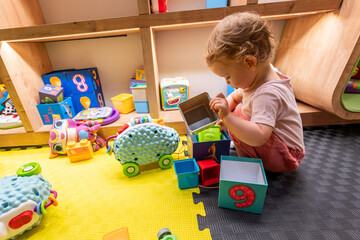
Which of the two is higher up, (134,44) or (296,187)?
(134,44)

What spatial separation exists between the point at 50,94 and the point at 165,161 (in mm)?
733

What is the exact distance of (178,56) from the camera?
1.16 metres

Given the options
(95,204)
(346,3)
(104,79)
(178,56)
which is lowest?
(95,204)

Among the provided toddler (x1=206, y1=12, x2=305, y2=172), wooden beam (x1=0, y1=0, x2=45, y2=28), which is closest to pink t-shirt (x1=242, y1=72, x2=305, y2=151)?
toddler (x1=206, y1=12, x2=305, y2=172)

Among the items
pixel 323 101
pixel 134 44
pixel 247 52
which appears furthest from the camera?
pixel 134 44

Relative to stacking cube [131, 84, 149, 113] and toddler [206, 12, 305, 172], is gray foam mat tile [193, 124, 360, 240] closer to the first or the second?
toddler [206, 12, 305, 172]

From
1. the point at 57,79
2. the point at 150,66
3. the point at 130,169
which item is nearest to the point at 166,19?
the point at 150,66

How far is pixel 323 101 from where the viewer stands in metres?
0.85

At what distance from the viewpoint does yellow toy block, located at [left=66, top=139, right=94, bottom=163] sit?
0.82m

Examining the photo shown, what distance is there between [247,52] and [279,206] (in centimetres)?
47

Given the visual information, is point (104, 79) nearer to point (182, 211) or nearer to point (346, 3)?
point (182, 211)

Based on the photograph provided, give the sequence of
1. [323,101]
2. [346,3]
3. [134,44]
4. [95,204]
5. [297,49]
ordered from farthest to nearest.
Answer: [134,44] < [297,49] < [323,101] < [346,3] < [95,204]

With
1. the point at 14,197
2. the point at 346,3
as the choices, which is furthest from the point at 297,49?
the point at 14,197

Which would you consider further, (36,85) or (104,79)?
(104,79)
